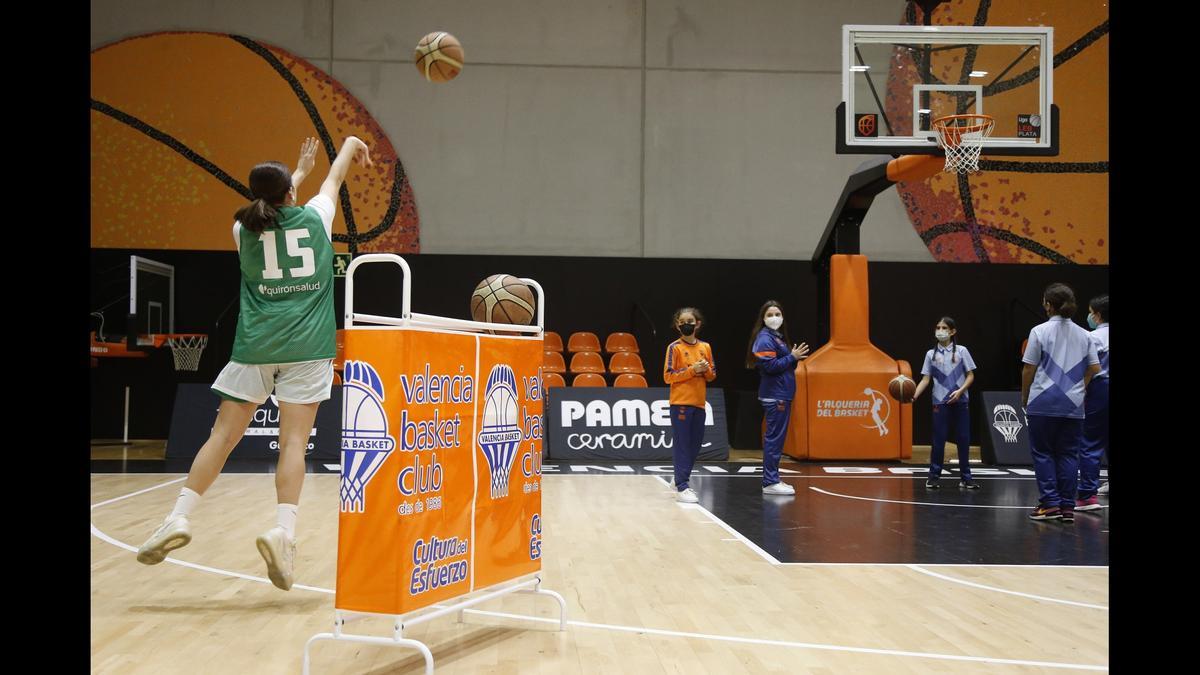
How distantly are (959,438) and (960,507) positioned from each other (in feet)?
4.70

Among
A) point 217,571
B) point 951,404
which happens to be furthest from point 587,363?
point 217,571

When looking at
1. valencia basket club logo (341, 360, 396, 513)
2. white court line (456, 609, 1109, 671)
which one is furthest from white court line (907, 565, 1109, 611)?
valencia basket club logo (341, 360, 396, 513)

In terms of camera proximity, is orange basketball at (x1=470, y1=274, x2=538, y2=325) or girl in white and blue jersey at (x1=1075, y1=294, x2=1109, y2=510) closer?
orange basketball at (x1=470, y1=274, x2=538, y2=325)

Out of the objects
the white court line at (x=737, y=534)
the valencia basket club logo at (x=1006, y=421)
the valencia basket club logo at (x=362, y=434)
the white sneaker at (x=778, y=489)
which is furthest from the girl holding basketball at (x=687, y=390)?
the valencia basket club logo at (x=1006, y=421)

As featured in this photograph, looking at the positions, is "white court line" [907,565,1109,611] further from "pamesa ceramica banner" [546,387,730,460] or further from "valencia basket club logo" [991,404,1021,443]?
"valencia basket club logo" [991,404,1021,443]

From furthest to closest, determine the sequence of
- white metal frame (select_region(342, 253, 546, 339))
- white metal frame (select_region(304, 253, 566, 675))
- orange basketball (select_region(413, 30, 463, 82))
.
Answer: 1. orange basketball (select_region(413, 30, 463, 82))
2. white metal frame (select_region(342, 253, 546, 339))
3. white metal frame (select_region(304, 253, 566, 675))

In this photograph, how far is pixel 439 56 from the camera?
6.55m

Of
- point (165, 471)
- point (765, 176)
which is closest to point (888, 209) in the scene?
Answer: point (765, 176)

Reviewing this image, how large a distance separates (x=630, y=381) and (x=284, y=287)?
9.01 meters

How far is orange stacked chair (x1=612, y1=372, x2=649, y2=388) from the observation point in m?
12.8

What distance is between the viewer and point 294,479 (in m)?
4.18

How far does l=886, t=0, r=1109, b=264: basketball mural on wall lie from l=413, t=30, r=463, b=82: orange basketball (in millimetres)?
9827

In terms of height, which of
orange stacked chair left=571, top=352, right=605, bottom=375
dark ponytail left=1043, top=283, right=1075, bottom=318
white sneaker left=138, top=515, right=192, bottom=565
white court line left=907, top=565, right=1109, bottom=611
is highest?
dark ponytail left=1043, top=283, right=1075, bottom=318

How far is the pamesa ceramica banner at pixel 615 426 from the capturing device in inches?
456
